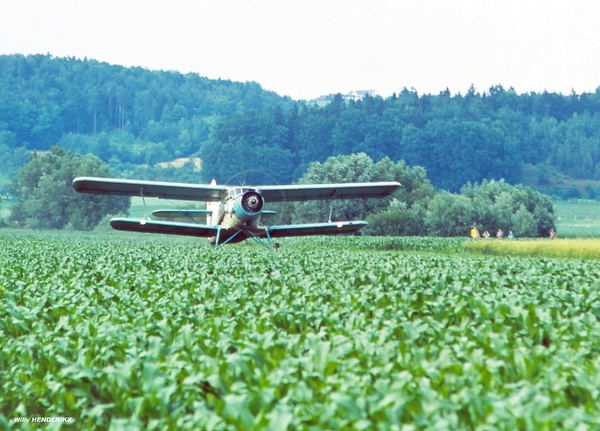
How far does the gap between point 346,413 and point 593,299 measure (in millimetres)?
7058

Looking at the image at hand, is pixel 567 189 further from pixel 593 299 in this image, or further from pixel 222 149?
pixel 593 299

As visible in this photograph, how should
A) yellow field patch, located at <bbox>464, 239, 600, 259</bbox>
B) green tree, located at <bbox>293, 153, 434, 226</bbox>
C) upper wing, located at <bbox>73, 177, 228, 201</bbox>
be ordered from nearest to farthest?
yellow field patch, located at <bbox>464, 239, 600, 259</bbox> < upper wing, located at <bbox>73, 177, 228, 201</bbox> < green tree, located at <bbox>293, 153, 434, 226</bbox>

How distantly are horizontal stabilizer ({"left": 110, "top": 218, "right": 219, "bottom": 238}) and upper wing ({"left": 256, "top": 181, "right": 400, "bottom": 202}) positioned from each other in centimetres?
282

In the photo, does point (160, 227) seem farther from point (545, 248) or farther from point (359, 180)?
point (359, 180)

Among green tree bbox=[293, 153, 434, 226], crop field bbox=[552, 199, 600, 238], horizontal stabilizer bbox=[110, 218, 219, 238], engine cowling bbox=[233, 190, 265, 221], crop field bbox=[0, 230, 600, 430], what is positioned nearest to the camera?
crop field bbox=[0, 230, 600, 430]

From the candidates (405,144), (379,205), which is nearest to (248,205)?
(379,205)

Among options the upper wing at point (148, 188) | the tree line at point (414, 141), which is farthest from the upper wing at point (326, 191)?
the tree line at point (414, 141)

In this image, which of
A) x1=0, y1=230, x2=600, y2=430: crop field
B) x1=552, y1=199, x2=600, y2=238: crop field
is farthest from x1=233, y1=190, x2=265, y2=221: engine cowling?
x1=552, y1=199, x2=600, y2=238: crop field

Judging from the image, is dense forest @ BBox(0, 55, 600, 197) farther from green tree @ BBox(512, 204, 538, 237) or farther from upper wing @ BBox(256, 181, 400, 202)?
upper wing @ BBox(256, 181, 400, 202)

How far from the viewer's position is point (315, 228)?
38938 mm

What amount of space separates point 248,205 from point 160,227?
14.7ft

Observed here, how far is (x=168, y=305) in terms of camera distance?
11992 mm

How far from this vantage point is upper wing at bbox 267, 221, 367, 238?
3800cm

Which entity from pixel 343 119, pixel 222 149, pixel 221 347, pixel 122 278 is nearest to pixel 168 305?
pixel 221 347
